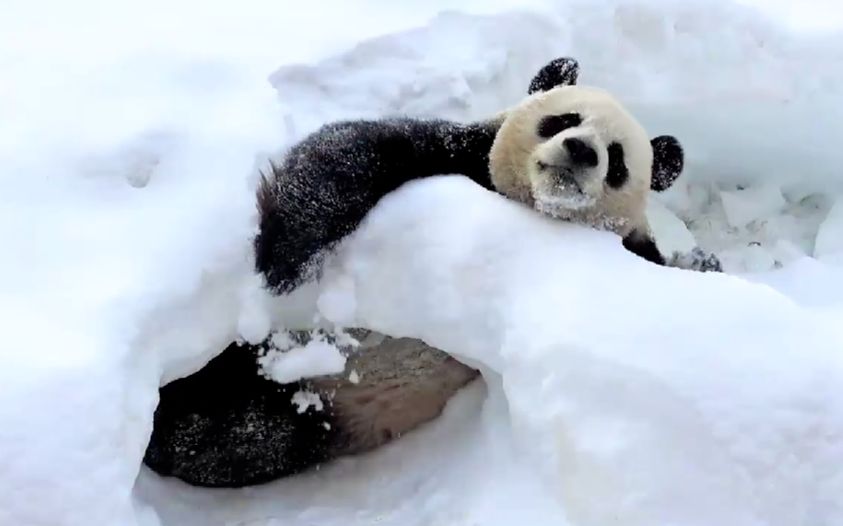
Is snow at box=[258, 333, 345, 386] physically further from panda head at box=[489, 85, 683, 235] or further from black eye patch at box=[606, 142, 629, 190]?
black eye patch at box=[606, 142, 629, 190]

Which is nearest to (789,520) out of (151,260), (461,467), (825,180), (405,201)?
(461,467)

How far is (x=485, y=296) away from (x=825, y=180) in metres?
2.15

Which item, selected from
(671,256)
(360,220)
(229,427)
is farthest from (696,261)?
(229,427)

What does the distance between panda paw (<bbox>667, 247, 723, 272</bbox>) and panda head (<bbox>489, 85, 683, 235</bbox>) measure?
22.1 inches

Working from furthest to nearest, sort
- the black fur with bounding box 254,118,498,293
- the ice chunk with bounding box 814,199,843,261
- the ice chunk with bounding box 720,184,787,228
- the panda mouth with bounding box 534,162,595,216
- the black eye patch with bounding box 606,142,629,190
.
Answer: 1. the ice chunk with bounding box 720,184,787,228
2. the ice chunk with bounding box 814,199,843,261
3. the black eye patch with bounding box 606,142,629,190
4. the panda mouth with bounding box 534,162,595,216
5. the black fur with bounding box 254,118,498,293

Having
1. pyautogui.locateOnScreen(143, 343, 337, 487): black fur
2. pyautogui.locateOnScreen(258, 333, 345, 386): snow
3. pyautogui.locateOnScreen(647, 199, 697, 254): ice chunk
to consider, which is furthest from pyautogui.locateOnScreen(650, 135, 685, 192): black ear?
pyautogui.locateOnScreen(143, 343, 337, 487): black fur

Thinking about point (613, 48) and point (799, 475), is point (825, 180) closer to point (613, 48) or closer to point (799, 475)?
point (613, 48)

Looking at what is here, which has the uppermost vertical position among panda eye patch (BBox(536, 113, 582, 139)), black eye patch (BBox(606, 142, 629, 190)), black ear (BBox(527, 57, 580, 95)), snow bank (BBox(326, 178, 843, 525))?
black ear (BBox(527, 57, 580, 95))

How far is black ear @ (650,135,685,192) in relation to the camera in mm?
2672

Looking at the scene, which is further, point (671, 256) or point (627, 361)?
point (671, 256)

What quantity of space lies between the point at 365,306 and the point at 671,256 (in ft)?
5.05

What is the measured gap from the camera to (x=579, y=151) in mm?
2344

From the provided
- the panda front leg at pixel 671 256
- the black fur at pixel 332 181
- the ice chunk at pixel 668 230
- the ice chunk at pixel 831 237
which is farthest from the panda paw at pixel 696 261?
the black fur at pixel 332 181

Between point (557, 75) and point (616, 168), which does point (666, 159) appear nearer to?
point (616, 168)
